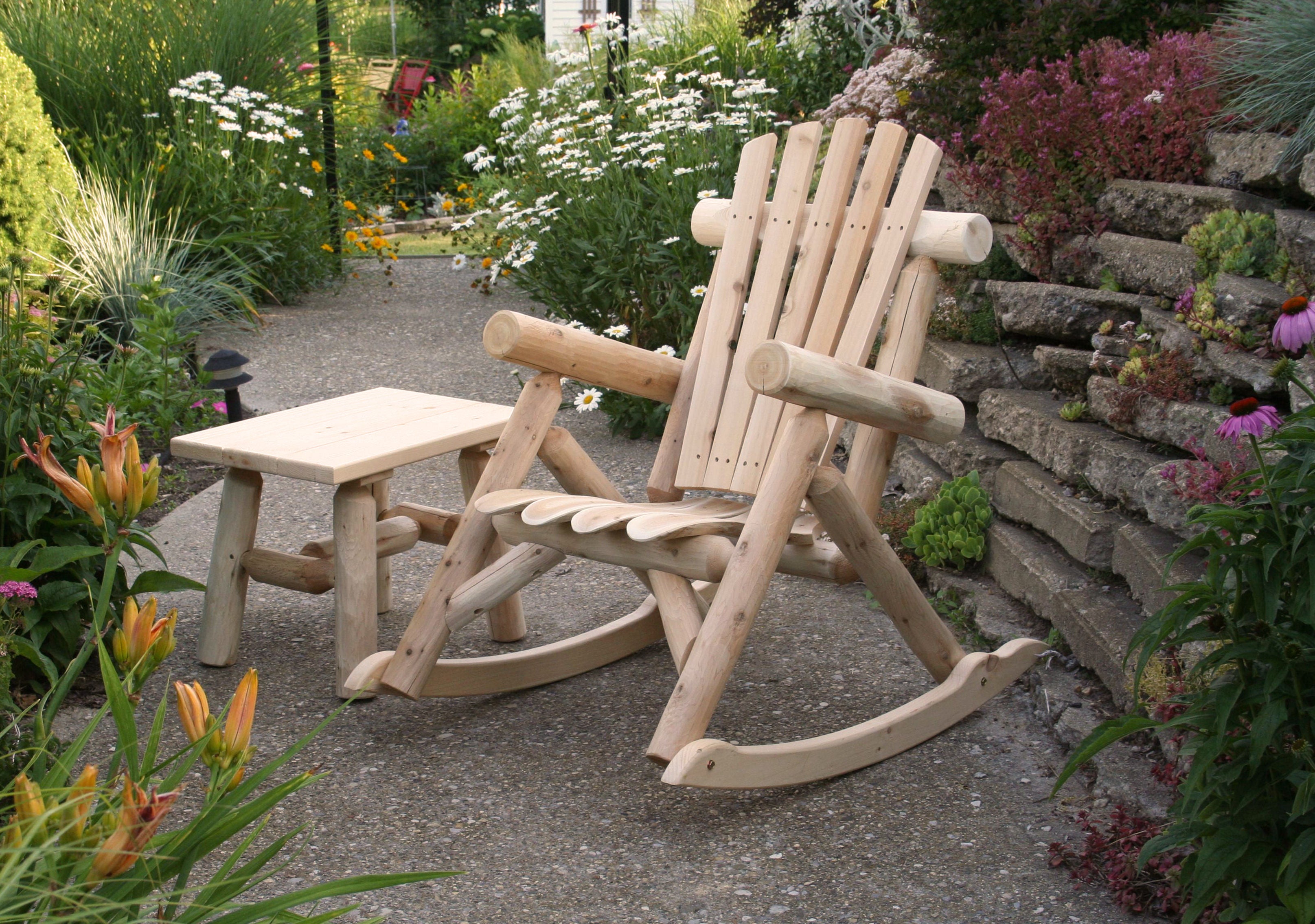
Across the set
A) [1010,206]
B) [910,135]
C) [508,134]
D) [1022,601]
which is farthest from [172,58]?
[1022,601]

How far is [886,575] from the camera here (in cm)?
235

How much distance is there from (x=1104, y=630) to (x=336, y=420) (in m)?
1.79

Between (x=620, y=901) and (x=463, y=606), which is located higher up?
(x=463, y=606)

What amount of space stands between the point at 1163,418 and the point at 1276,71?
35.7 inches

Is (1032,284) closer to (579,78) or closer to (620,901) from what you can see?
(620,901)

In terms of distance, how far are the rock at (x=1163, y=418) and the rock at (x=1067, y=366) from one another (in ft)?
0.27

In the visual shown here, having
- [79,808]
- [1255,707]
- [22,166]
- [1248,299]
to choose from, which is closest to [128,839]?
[79,808]

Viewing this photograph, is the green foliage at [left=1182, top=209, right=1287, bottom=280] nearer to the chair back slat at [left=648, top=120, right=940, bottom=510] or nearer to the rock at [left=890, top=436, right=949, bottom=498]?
the chair back slat at [left=648, top=120, right=940, bottom=510]

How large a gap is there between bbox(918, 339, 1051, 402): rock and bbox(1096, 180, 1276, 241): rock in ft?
1.36

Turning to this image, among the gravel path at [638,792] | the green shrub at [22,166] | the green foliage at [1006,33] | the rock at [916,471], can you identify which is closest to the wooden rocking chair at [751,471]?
the gravel path at [638,792]

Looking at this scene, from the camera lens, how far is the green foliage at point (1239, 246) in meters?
2.57

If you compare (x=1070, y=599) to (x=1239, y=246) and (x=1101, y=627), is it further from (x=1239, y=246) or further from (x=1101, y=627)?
(x=1239, y=246)

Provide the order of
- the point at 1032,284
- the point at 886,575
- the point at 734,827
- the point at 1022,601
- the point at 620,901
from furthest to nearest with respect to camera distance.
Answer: the point at 1032,284, the point at 1022,601, the point at 886,575, the point at 734,827, the point at 620,901

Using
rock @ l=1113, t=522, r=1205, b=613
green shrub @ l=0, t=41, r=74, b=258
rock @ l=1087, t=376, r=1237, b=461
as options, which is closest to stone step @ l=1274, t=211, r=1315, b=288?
rock @ l=1087, t=376, r=1237, b=461
